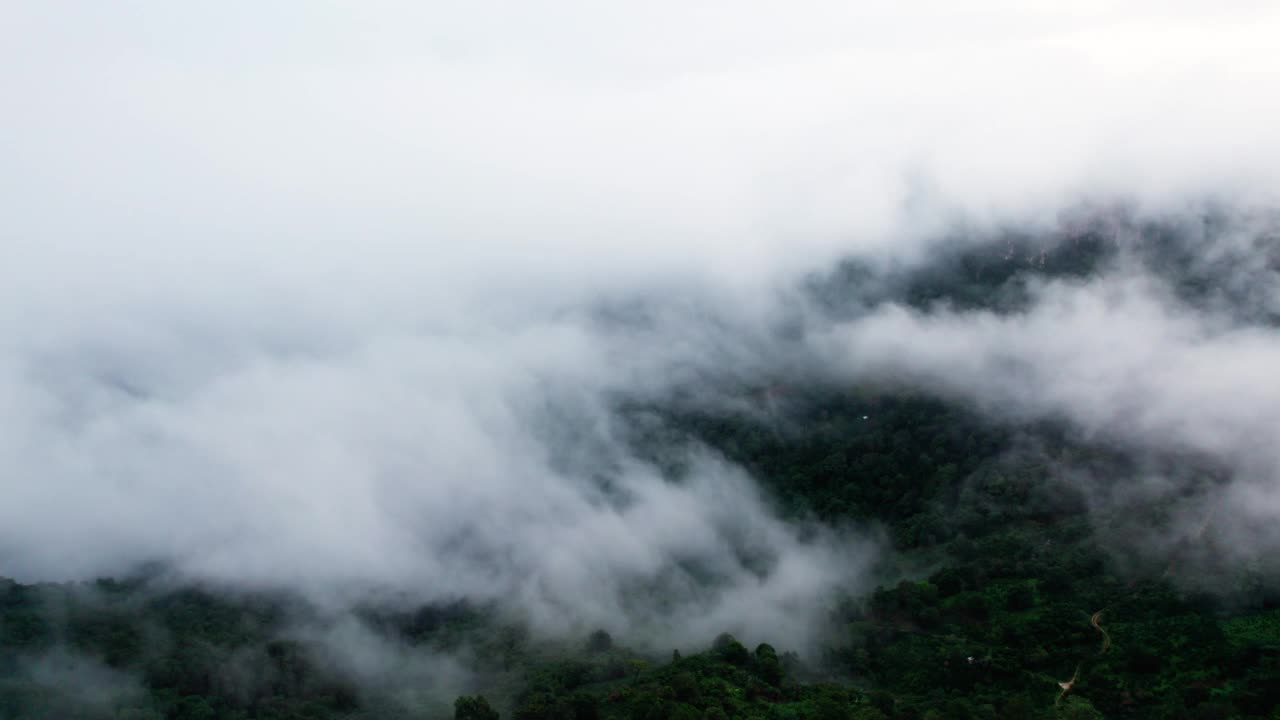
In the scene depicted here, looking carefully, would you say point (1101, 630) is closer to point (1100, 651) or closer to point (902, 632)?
point (1100, 651)

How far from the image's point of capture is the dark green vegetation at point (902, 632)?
299 ft

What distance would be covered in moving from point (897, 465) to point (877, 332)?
42.7m

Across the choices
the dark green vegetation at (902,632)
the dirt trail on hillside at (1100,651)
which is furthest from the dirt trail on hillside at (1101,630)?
the dark green vegetation at (902,632)

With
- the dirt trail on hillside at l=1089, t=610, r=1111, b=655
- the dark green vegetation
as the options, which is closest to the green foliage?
the dark green vegetation

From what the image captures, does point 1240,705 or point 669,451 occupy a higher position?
point 669,451

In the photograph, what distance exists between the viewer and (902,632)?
111188mm

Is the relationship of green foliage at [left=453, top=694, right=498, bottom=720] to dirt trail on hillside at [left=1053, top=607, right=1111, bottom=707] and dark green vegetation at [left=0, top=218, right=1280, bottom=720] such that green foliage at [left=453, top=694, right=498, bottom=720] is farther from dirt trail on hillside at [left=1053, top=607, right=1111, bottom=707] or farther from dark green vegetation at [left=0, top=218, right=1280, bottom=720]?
dirt trail on hillside at [left=1053, top=607, right=1111, bottom=707]

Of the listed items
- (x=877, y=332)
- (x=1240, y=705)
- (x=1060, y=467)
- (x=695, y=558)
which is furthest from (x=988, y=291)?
(x=1240, y=705)

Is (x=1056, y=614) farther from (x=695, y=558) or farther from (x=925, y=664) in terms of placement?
(x=695, y=558)

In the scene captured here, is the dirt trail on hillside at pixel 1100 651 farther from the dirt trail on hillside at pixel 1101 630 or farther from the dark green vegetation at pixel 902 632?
the dark green vegetation at pixel 902 632

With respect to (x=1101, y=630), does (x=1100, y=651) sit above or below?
below

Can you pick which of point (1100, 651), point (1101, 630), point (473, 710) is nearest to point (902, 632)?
point (1101, 630)

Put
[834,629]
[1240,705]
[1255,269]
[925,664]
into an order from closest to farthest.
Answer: [1240,705], [925,664], [834,629], [1255,269]

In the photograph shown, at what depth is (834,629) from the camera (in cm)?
11712
